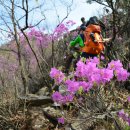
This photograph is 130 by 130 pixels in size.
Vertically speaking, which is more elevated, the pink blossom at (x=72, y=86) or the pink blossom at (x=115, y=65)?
the pink blossom at (x=115, y=65)

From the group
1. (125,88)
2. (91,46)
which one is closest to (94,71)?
(91,46)

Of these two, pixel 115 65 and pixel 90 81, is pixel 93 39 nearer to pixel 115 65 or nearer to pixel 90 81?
pixel 115 65

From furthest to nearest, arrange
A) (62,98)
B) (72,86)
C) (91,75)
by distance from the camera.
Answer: (62,98) < (72,86) < (91,75)

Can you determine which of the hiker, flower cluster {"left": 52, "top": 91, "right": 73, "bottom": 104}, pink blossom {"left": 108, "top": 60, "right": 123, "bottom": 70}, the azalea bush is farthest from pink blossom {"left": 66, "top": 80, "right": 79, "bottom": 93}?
the hiker

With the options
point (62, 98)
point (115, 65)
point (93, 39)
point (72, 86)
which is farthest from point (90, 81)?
point (93, 39)

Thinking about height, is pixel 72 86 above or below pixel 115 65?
below

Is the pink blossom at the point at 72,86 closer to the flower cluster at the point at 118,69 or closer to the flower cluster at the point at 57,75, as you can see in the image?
the flower cluster at the point at 57,75

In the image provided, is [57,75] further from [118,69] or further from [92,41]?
[92,41]

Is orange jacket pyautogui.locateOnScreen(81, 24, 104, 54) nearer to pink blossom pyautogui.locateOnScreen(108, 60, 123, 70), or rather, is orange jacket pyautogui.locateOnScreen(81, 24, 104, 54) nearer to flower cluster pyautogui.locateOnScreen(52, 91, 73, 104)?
flower cluster pyautogui.locateOnScreen(52, 91, 73, 104)

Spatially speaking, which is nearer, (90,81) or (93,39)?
(90,81)

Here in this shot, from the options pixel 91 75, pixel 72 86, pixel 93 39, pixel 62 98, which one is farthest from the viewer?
pixel 93 39

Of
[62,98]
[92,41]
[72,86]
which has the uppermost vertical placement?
[92,41]

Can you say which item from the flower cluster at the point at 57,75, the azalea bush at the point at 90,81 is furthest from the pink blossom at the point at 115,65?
the flower cluster at the point at 57,75

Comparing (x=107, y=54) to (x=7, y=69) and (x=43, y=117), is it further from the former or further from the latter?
(x=7, y=69)
